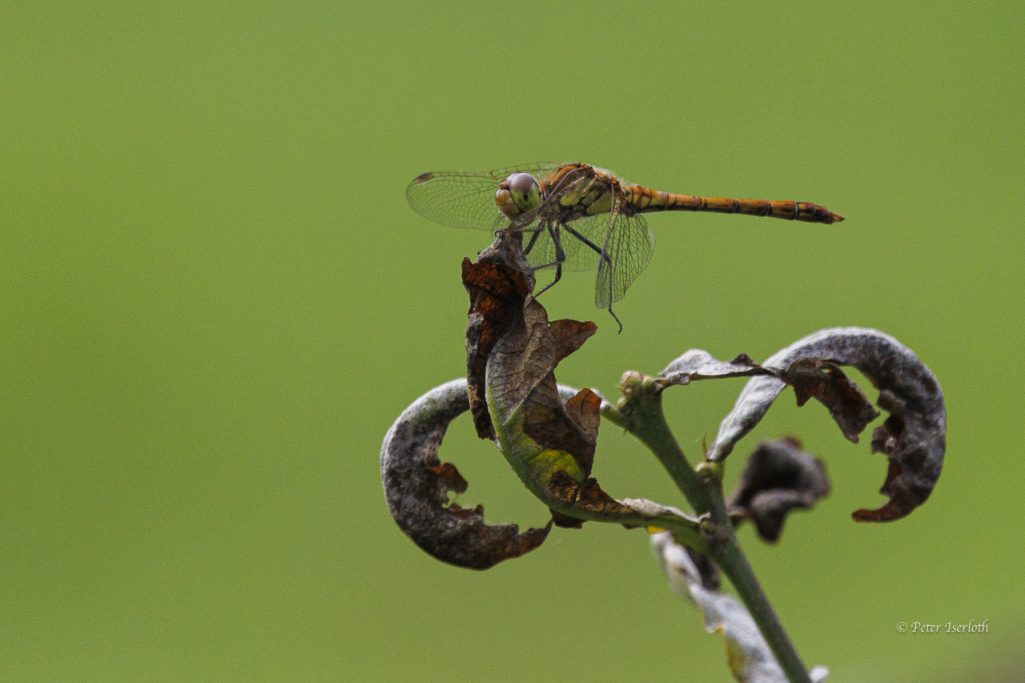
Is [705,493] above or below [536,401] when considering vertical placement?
below

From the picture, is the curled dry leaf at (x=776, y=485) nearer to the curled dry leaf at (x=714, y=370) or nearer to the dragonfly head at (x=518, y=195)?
the curled dry leaf at (x=714, y=370)

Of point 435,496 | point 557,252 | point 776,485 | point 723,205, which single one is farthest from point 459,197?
point 435,496

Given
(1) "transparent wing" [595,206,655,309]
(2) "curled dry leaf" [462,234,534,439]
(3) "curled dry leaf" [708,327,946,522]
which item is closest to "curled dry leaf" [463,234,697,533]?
(2) "curled dry leaf" [462,234,534,439]

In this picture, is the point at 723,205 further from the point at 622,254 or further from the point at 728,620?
the point at 728,620

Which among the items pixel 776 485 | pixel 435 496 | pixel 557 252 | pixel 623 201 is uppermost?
pixel 623 201

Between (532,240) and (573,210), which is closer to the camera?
(532,240)

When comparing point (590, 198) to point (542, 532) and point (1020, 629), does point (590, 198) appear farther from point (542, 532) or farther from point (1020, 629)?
point (1020, 629)

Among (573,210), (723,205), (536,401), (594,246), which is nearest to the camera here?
(536,401)
